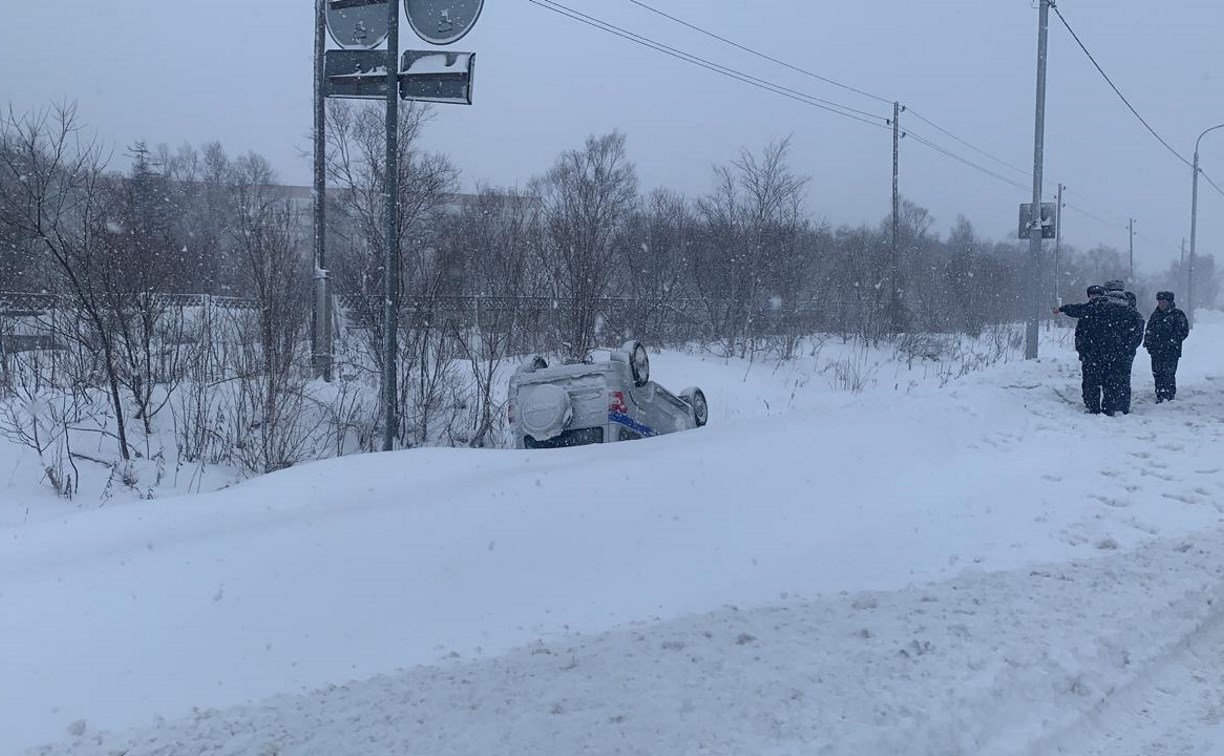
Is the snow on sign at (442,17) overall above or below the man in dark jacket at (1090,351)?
above

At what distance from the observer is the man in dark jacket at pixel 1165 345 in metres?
12.3

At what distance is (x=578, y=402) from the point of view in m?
9.16

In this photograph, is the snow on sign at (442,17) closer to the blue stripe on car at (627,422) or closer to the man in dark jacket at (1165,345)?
the blue stripe on car at (627,422)

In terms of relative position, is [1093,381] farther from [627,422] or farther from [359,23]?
[359,23]

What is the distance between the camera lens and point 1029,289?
57.1 ft

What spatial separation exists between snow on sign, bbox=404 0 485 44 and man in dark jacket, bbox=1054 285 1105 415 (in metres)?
7.74

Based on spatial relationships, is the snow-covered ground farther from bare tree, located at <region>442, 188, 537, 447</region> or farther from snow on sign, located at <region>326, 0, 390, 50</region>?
bare tree, located at <region>442, 188, 537, 447</region>

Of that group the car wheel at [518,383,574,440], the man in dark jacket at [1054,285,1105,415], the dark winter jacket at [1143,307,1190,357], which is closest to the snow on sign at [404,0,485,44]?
the car wheel at [518,383,574,440]

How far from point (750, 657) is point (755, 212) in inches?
947

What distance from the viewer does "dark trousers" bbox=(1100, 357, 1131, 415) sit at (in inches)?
433

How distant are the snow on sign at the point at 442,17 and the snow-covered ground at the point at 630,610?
12.9 ft

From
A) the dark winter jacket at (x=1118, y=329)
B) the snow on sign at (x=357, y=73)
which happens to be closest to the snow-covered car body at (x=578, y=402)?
the snow on sign at (x=357, y=73)

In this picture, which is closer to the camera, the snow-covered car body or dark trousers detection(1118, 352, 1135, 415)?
the snow-covered car body

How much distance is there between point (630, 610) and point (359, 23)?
629cm
